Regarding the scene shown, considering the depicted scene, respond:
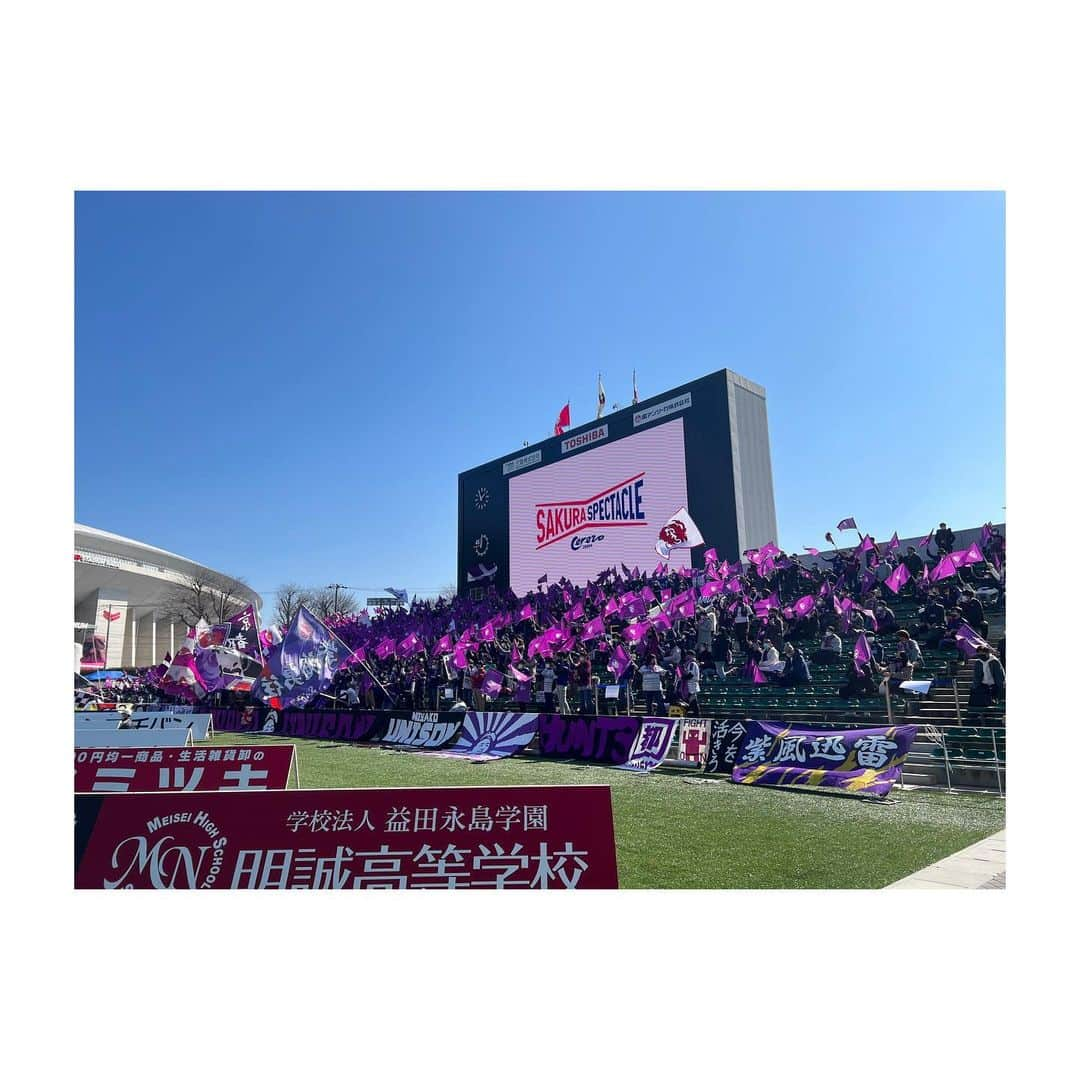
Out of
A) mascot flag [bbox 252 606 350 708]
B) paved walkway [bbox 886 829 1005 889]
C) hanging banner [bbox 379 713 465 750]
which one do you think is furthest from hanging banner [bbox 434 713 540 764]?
paved walkway [bbox 886 829 1005 889]

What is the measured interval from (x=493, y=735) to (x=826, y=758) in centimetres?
838

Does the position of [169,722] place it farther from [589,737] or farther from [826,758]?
[826,758]

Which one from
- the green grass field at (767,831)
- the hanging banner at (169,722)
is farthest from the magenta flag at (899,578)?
the hanging banner at (169,722)

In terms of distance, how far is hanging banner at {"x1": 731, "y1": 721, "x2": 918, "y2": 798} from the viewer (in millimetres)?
11266

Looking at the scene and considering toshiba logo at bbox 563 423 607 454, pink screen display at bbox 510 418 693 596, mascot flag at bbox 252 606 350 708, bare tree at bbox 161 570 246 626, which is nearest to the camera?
mascot flag at bbox 252 606 350 708

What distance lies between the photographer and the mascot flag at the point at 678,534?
26.1m

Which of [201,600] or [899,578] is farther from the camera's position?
[201,600]

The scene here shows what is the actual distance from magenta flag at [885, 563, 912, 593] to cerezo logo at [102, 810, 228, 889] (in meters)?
18.0

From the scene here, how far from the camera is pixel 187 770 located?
10.5 metres

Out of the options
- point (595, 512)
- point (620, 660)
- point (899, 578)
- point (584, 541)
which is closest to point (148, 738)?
point (620, 660)

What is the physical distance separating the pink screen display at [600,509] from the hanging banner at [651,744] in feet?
38.8

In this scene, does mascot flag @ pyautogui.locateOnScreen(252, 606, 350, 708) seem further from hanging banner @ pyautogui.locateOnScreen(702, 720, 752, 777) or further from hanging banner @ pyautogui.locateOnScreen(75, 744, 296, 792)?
hanging banner @ pyautogui.locateOnScreen(702, 720, 752, 777)

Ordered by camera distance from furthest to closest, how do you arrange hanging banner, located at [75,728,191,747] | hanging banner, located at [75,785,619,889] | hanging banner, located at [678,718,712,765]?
hanging banner, located at [678,718,712,765] → hanging banner, located at [75,728,191,747] → hanging banner, located at [75,785,619,889]

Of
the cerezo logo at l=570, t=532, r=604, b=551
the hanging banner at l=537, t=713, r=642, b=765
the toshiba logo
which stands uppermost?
the toshiba logo
